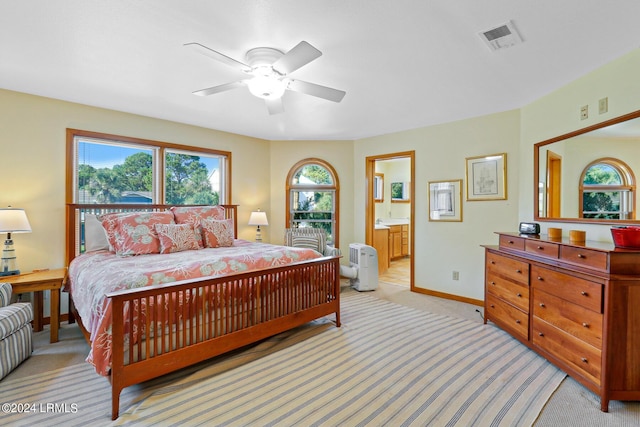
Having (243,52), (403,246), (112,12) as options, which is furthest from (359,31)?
(403,246)

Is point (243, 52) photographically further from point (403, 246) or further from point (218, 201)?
point (403, 246)

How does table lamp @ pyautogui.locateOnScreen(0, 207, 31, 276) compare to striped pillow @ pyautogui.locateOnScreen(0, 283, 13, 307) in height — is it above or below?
above

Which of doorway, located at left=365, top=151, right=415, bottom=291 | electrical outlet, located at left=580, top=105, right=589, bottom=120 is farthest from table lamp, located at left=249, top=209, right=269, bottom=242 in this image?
electrical outlet, located at left=580, top=105, right=589, bottom=120

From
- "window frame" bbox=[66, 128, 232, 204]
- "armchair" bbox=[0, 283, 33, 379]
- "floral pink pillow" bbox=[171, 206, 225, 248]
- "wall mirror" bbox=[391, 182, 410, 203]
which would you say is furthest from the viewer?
"wall mirror" bbox=[391, 182, 410, 203]

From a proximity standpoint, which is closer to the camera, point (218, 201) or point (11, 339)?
point (11, 339)

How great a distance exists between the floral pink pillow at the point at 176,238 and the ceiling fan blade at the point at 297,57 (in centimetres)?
202

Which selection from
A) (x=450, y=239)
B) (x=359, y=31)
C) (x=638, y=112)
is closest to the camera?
(x=359, y=31)

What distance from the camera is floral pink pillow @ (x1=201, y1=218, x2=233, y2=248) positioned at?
11.2 feet

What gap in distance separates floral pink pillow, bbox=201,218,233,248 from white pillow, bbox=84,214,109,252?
1035 millimetres

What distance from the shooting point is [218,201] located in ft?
15.4

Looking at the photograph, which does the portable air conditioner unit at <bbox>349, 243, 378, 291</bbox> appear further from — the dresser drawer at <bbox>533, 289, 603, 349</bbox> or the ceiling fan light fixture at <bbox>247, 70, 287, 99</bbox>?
the ceiling fan light fixture at <bbox>247, 70, 287, 99</bbox>

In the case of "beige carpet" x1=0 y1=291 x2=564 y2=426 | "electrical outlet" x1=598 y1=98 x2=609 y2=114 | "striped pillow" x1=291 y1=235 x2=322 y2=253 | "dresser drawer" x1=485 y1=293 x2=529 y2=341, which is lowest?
"beige carpet" x1=0 y1=291 x2=564 y2=426

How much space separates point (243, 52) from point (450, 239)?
3455mm

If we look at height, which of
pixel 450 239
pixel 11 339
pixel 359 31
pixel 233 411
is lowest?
pixel 233 411
